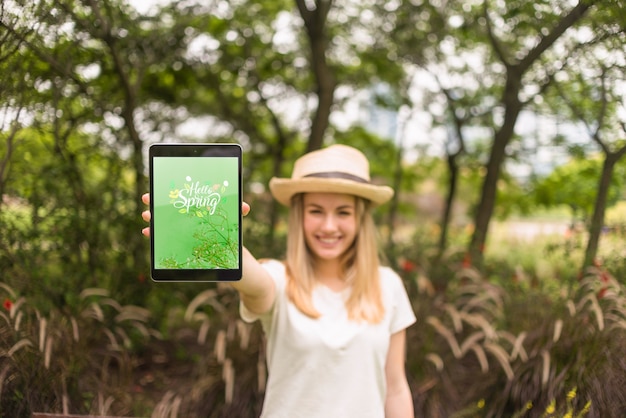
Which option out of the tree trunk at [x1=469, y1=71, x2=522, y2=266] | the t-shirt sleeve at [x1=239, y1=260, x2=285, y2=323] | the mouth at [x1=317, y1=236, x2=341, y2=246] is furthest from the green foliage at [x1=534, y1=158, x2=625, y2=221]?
Result: the t-shirt sleeve at [x1=239, y1=260, x2=285, y2=323]

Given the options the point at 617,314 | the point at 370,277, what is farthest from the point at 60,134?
the point at 617,314

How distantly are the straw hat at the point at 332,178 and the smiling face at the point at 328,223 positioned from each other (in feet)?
0.15

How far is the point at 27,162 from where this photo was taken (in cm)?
345

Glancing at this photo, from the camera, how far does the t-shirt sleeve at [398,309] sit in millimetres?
2533

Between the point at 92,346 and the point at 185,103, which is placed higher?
the point at 185,103

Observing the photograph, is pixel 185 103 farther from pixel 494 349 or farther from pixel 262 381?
pixel 494 349

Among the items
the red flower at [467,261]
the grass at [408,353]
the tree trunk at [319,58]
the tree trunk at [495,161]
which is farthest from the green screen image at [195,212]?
the tree trunk at [495,161]

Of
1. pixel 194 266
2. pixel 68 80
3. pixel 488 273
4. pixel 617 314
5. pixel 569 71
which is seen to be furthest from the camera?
pixel 488 273

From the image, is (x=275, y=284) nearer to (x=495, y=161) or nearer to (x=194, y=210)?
(x=194, y=210)

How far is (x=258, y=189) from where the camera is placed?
18.7ft

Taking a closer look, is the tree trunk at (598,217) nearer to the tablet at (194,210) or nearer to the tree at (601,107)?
the tree at (601,107)

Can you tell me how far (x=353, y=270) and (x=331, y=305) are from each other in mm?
200

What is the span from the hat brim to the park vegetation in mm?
1210

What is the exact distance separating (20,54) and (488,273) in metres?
3.89
